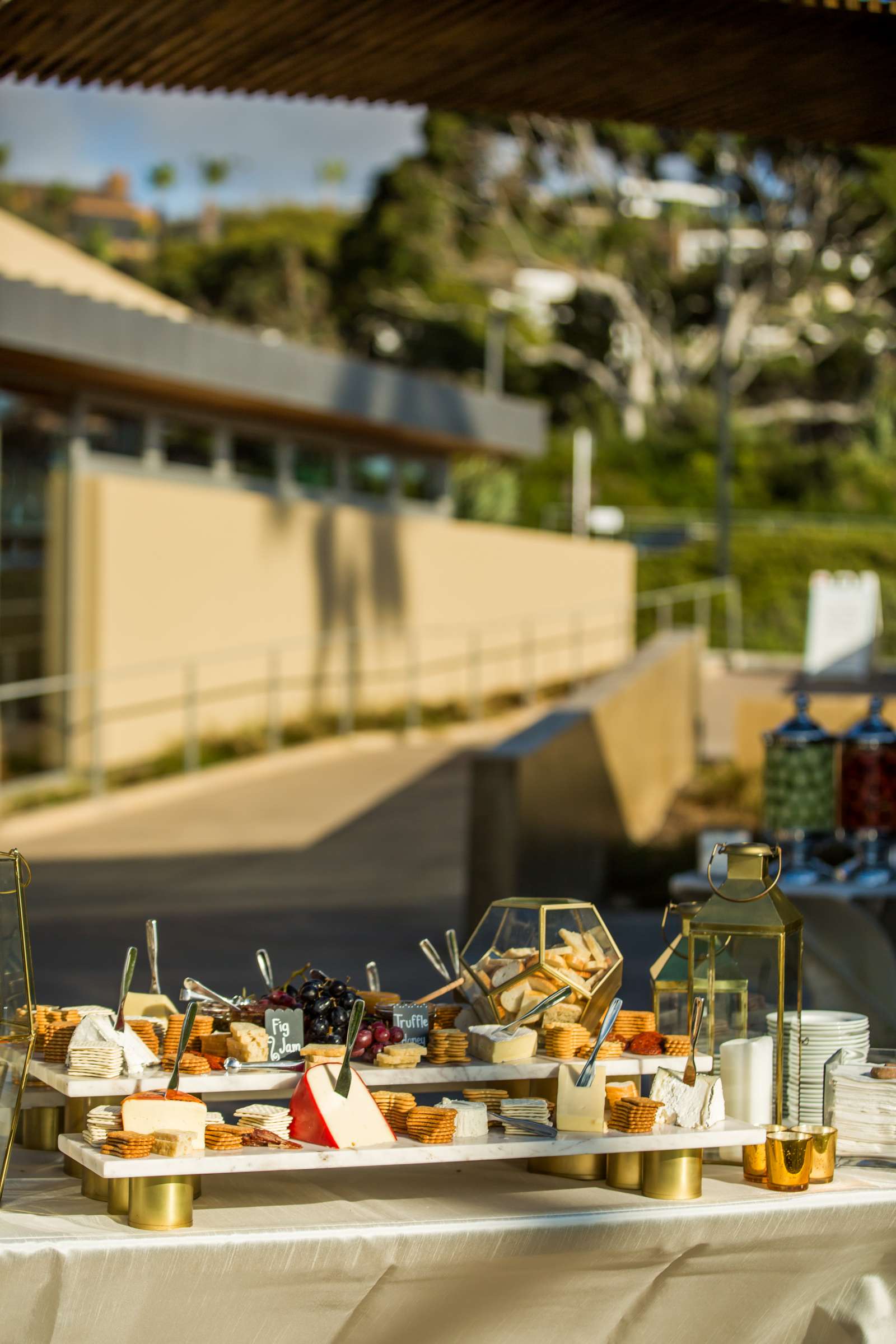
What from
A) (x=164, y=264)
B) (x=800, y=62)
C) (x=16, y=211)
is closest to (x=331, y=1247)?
(x=800, y=62)

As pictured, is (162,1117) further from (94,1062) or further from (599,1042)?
(599,1042)

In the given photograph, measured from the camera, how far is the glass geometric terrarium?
3025mm

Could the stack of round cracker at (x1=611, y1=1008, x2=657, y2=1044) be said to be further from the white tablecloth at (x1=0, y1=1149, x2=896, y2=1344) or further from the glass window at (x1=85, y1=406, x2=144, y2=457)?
the glass window at (x1=85, y1=406, x2=144, y2=457)

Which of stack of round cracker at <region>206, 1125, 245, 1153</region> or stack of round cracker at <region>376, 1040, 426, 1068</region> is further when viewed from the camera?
stack of round cracker at <region>376, 1040, 426, 1068</region>

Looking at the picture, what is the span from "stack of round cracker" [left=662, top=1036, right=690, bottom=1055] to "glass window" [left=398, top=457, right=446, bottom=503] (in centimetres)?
1769

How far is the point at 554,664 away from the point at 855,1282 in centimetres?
1963

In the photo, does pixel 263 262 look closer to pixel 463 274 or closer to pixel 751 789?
pixel 463 274

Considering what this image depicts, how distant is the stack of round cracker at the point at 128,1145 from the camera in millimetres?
2516

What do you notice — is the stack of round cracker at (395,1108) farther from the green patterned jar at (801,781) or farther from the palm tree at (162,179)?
the palm tree at (162,179)

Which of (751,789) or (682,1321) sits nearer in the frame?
(682,1321)

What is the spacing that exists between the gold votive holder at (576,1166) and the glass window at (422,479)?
17.8 meters

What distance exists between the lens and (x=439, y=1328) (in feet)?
8.45

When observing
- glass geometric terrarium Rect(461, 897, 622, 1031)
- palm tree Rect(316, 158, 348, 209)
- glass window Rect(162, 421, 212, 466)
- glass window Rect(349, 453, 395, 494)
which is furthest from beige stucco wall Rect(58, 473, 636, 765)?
palm tree Rect(316, 158, 348, 209)

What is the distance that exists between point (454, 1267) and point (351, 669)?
602 inches
